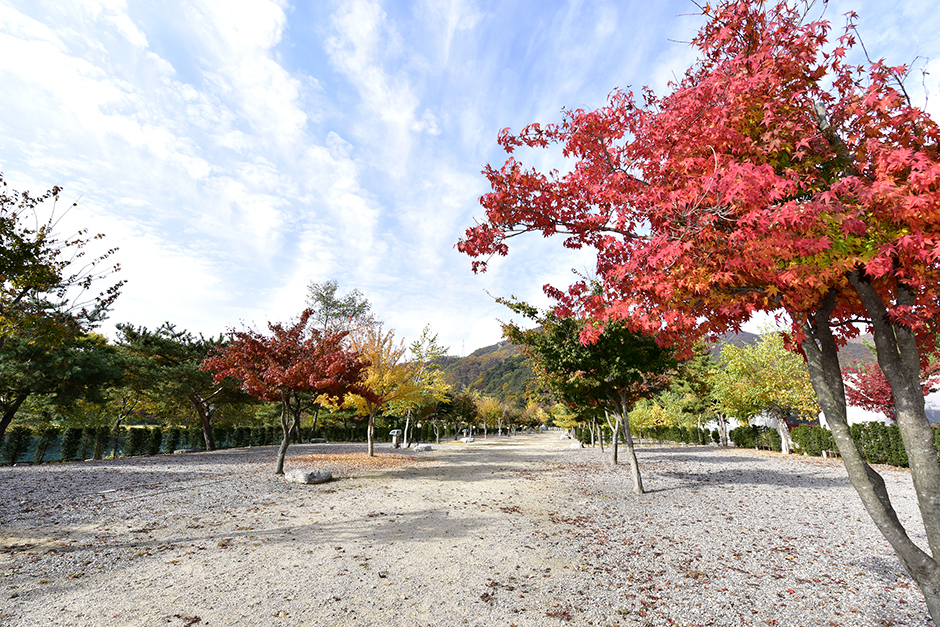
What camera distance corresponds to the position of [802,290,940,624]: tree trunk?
2879 mm

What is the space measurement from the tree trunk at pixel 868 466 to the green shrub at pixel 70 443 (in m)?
23.7

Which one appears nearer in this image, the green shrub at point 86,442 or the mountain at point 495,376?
the green shrub at point 86,442

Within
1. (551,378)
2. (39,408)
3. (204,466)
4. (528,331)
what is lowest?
(204,466)

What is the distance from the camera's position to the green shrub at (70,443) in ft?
52.4

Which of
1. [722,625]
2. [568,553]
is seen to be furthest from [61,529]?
[722,625]

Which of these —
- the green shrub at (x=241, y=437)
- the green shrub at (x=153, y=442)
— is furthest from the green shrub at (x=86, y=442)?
the green shrub at (x=241, y=437)

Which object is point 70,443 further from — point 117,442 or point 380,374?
point 380,374

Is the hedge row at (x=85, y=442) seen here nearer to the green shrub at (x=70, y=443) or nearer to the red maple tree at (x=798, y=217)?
the green shrub at (x=70, y=443)

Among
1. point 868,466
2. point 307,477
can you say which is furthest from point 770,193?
point 307,477

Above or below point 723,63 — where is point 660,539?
below

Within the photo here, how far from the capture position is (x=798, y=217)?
8.41 feet

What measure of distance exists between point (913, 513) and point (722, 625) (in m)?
7.90

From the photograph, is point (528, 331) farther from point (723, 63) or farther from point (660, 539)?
point (723, 63)

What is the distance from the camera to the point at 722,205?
10.5ft
